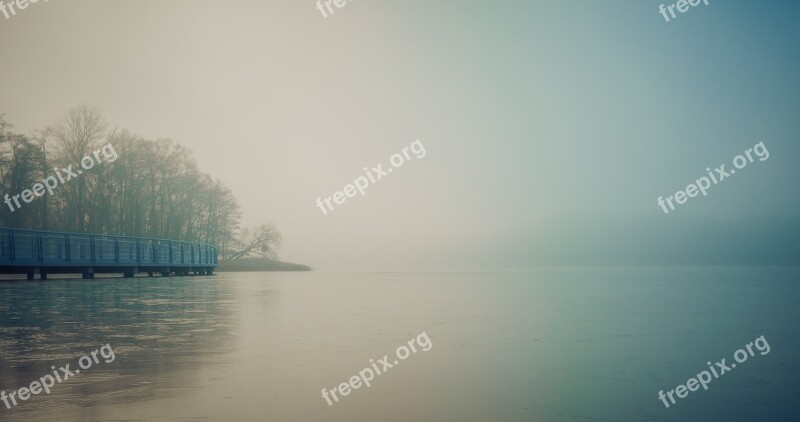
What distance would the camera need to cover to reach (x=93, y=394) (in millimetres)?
4641

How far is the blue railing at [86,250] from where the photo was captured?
28125 millimetres

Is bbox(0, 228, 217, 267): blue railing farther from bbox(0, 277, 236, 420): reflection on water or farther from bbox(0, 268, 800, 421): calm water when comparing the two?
bbox(0, 268, 800, 421): calm water

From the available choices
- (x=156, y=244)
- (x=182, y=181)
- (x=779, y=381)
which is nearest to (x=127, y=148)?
(x=182, y=181)

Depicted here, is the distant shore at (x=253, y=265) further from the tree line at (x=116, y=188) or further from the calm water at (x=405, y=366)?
the calm water at (x=405, y=366)

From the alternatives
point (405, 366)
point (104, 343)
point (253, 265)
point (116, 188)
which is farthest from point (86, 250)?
point (253, 265)

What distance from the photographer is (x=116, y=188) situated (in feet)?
164

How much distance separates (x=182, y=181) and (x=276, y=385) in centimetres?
5606

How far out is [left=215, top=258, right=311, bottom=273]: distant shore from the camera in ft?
235

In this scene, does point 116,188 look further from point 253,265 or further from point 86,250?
point 253,265

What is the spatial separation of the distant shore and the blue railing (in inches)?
908

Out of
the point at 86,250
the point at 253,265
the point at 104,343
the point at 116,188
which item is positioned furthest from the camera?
the point at 253,265

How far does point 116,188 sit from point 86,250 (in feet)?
56.3

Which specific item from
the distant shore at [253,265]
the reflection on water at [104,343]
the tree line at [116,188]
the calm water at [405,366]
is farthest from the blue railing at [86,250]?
the distant shore at [253,265]

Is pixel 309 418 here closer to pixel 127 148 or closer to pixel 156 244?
pixel 156 244
